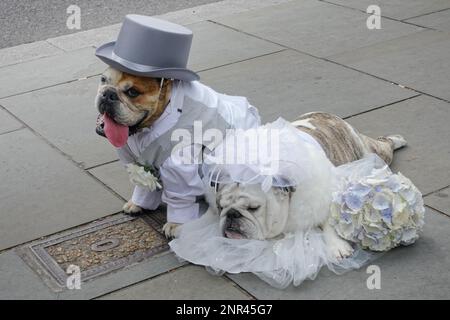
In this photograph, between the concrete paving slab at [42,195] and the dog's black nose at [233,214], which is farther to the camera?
the concrete paving slab at [42,195]

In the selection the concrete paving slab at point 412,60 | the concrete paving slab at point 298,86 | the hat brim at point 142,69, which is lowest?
the concrete paving slab at point 298,86

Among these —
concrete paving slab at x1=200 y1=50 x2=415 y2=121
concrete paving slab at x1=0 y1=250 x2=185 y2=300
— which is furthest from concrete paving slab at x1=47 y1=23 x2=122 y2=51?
concrete paving slab at x1=0 y1=250 x2=185 y2=300

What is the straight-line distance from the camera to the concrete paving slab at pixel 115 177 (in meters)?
5.06

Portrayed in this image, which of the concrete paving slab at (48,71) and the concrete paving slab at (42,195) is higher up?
the concrete paving slab at (48,71)

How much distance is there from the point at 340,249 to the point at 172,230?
0.94m

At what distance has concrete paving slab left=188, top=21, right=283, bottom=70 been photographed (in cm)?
721

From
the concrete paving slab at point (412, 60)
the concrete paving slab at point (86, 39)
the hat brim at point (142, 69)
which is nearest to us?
the hat brim at point (142, 69)

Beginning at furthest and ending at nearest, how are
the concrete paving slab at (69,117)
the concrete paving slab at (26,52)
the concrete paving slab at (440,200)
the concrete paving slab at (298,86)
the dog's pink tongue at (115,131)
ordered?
the concrete paving slab at (26,52), the concrete paving slab at (298,86), the concrete paving slab at (69,117), the concrete paving slab at (440,200), the dog's pink tongue at (115,131)

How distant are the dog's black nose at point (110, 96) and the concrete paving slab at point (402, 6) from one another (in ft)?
14.8

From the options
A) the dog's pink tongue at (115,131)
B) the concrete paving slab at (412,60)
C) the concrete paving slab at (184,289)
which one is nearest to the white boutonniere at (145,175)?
the dog's pink tongue at (115,131)

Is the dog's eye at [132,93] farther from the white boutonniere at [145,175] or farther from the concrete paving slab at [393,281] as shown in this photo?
the concrete paving slab at [393,281]
